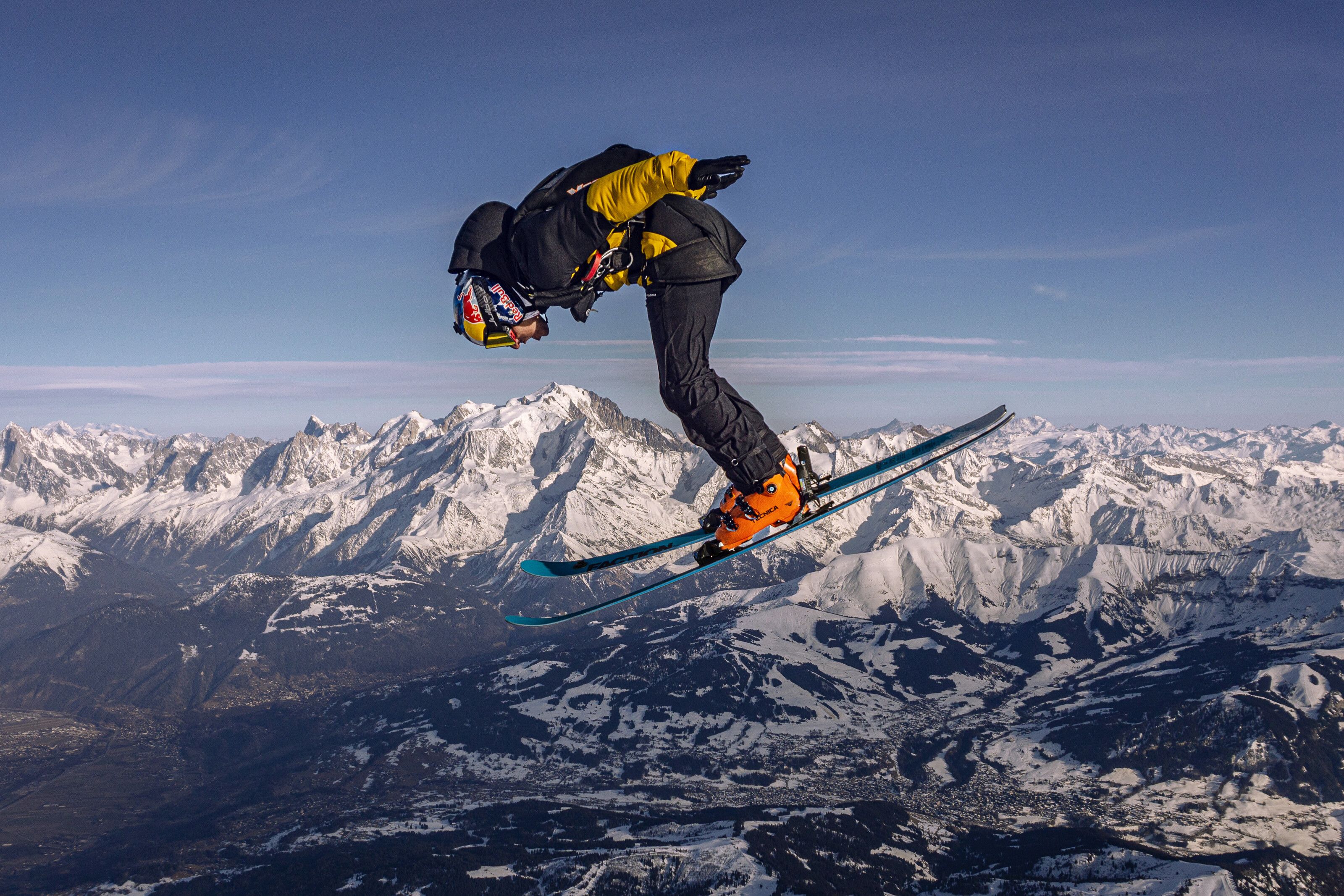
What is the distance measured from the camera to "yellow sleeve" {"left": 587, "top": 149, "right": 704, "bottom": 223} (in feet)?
21.4

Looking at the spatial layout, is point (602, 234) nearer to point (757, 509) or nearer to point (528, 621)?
point (757, 509)

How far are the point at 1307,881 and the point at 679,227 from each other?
828 ft

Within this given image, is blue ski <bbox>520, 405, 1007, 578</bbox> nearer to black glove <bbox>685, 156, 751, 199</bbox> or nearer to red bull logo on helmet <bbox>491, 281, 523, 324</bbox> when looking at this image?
red bull logo on helmet <bbox>491, 281, 523, 324</bbox>

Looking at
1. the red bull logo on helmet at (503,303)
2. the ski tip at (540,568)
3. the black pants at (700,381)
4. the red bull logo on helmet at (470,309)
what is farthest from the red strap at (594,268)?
the ski tip at (540,568)

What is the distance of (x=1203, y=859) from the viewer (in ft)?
632

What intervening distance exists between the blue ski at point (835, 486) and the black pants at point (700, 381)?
962 millimetres

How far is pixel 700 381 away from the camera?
7883 mm

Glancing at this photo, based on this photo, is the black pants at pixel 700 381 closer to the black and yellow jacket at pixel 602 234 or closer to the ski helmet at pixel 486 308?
the black and yellow jacket at pixel 602 234

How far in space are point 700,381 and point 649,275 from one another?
1111 millimetres

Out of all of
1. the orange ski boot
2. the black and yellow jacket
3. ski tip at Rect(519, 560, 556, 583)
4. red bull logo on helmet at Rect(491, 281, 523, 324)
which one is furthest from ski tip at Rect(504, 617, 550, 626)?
the black and yellow jacket

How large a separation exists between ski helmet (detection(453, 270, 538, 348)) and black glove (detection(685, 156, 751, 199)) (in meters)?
2.69

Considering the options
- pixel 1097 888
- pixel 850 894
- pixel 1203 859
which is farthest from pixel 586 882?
pixel 1203 859

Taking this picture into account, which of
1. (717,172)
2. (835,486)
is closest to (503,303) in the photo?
(717,172)

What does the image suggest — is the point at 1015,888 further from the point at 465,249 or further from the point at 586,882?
the point at 465,249
